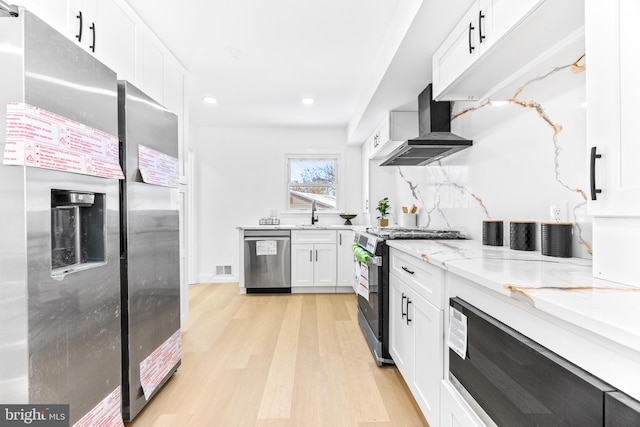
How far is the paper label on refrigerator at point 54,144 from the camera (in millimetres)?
977

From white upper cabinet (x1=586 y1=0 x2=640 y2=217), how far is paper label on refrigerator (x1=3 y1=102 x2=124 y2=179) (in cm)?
178

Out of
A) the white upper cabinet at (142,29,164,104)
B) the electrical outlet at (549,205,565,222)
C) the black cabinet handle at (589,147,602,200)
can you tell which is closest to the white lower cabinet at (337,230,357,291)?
the white upper cabinet at (142,29,164,104)

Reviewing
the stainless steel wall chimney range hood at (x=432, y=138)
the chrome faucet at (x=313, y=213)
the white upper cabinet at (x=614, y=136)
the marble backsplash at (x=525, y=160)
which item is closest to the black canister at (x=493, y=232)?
the marble backsplash at (x=525, y=160)

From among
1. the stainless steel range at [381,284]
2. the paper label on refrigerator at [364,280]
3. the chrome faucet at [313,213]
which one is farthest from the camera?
the chrome faucet at [313,213]

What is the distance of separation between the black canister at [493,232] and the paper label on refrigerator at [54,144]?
2060 millimetres

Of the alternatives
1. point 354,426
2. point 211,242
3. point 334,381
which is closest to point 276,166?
point 211,242

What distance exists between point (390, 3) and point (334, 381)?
2.53 meters

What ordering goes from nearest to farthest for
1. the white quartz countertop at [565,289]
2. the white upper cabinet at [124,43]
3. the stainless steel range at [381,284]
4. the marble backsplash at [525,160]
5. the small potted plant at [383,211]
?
1. the white quartz countertop at [565,289]
2. the marble backsplash at [525,160]
3. the white upper cabinet at [124,43]
4. the stainless steel range at [381,284]
5. the small potted plant at [383,211]

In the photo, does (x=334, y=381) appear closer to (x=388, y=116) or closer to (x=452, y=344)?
(x=452, y=344)

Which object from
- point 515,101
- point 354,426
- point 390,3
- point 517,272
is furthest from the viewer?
point 390,3

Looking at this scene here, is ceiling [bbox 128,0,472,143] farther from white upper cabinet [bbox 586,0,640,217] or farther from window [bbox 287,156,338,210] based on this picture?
window [bbox 287,156,338,210]

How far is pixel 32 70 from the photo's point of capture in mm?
1022

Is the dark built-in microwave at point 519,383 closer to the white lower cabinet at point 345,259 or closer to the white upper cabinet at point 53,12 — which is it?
the white upper cabinet at point 53,12

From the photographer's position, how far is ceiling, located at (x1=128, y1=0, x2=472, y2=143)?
2.00 meters
